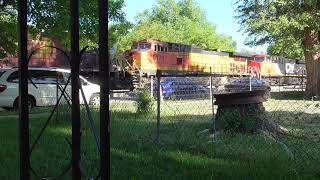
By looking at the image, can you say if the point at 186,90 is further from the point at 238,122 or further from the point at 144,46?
the point at 144,46

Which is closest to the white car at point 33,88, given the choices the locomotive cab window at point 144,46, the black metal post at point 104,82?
the black metal post at point 104,82

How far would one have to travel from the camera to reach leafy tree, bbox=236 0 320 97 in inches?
1018

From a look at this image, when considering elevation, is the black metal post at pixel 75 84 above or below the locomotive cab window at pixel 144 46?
below


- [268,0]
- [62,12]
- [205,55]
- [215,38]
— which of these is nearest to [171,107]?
[62,12]

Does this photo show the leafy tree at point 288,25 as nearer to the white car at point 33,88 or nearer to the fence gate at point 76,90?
the white car at point 33,88

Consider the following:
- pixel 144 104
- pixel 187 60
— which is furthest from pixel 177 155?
pixel 187 60

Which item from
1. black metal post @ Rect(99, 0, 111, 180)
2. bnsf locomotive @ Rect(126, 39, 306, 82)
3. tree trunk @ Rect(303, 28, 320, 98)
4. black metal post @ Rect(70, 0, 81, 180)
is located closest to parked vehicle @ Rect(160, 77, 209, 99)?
tree trunk @ Rect(303, 28, 320, 98)

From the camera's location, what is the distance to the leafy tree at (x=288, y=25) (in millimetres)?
25859

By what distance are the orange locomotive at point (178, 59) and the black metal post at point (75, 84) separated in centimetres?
2952

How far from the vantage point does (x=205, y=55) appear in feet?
155

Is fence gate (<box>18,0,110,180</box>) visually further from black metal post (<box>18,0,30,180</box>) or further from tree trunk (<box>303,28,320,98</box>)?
tree trunk (<box>303,28,320,98</box>)

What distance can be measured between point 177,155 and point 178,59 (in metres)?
35.5

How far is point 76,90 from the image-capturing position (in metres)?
3.26

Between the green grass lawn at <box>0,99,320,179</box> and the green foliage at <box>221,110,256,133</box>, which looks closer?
the green grass lawn at <box>0,99,320,179</box>
